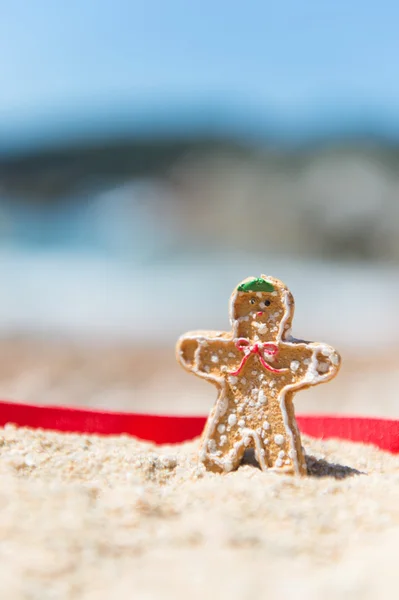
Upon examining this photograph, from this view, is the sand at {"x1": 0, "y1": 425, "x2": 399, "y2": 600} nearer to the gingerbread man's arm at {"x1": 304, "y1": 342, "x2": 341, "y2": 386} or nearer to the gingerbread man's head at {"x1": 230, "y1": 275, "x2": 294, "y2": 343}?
the gingerbread man's arm at {"x1": 304, "y1": 342, "x2": 341, "y2": 386}

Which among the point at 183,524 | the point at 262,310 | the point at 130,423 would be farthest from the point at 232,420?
the point at 130,423

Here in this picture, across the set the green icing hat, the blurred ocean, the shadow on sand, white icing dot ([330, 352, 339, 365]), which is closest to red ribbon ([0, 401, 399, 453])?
the shadow on sand

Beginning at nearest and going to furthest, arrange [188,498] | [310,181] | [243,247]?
[188,498]
[243,247]
[310,181]

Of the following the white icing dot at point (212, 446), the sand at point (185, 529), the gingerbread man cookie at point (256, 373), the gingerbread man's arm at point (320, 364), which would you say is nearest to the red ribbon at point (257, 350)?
the gingerbread man cookie at point (256, 373)

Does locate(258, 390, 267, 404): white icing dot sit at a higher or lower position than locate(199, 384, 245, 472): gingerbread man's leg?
higher

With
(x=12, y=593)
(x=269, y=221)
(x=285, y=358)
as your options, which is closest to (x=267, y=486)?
A: (x=285, y=358)

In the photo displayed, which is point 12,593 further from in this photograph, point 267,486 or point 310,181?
point 310,181

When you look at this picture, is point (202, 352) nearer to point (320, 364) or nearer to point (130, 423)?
point (320, 364)
